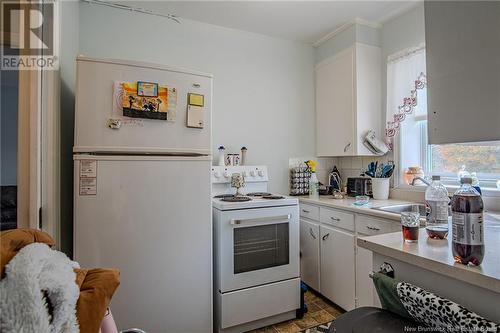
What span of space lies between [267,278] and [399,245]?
3.84 feet

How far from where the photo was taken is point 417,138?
7.75 ft

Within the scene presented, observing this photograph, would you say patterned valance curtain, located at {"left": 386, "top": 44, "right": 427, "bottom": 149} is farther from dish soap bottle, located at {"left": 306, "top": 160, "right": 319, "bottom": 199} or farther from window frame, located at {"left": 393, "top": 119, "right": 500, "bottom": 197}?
dish soap bottle, located at {"left": 306, "top": 160, "right": 319, "bottom": 199}

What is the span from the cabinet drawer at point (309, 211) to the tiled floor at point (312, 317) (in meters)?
0.73

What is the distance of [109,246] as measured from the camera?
1457 mm

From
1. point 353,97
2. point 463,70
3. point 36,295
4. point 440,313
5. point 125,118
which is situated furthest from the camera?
point 353,97

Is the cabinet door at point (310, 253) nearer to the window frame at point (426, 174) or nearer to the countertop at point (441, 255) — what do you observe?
the window frame at point (426, 174)

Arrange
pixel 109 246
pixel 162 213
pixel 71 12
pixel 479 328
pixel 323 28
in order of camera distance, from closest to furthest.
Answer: pixel 479 328
pixel 109 246
pixel 162 213
pixel 71 12
pixel 323 28

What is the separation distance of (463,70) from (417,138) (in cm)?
174

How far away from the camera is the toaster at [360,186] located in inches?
99.2

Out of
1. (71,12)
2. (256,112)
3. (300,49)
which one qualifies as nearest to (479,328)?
(256,112)

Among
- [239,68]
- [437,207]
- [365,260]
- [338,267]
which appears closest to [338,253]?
[338,267]

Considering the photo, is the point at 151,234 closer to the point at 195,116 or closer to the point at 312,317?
the point at 195,116

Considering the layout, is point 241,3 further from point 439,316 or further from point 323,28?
point 439,316

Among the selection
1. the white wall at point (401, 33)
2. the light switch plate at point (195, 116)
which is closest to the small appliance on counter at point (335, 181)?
the white wall at point (401, 33)
